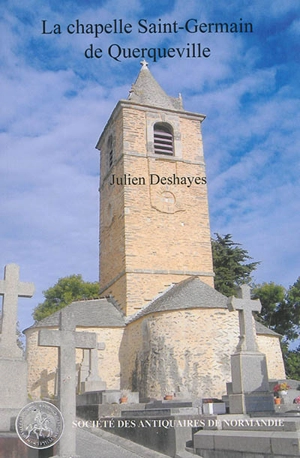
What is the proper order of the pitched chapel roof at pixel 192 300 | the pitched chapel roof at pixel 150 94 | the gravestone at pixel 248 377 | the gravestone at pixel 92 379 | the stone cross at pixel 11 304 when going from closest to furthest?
the stone cross at pixel 11 304 → the gravestone at pixel 248 377 → the gravestone at pixel 92 379 → the pitched chapel roof at pixel 192 300 → the pitched chapel roof at pixel 150 94

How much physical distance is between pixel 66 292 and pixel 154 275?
15.2 m

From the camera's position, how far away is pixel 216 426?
26.2 ft

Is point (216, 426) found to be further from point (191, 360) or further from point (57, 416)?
point (191, 360)

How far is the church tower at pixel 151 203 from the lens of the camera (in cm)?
2194

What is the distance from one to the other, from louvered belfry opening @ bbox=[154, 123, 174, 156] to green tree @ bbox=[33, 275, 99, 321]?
14.7 metres

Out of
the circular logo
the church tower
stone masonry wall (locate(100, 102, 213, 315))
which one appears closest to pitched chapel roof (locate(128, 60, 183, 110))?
the church tower

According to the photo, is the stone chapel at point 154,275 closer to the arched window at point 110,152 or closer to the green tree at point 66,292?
the arched window at point 110,152

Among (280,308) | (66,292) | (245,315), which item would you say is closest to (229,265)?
(280,308)

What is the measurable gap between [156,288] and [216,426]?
13672 millimetres

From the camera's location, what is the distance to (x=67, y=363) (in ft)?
23.4

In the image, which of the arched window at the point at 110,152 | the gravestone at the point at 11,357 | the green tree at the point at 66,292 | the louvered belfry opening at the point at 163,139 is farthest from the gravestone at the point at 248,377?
the green tree at the point at 66,292

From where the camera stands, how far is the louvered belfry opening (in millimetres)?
24494

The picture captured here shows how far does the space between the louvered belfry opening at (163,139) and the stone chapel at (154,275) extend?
0.06 m

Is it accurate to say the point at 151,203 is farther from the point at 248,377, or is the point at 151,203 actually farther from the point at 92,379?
the point at 248,377
